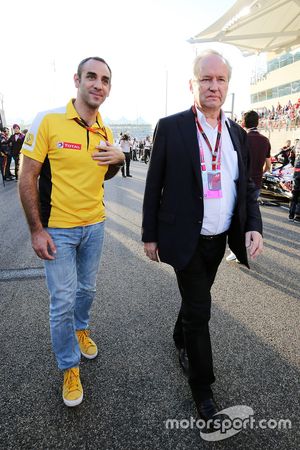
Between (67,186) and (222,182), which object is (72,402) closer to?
(67,186)

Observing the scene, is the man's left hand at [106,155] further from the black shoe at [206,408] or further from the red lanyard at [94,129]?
the black shoe at [206,408]

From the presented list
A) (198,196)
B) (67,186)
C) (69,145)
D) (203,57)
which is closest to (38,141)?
(69,145)

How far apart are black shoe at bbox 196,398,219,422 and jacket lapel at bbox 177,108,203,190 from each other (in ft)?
4.39

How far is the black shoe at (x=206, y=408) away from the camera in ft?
6.54

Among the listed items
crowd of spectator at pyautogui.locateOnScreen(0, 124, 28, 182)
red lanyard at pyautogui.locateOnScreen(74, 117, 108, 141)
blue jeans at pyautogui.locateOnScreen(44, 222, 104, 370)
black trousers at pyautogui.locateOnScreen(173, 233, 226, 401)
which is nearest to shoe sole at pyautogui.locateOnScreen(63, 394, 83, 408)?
blue jeans at pyautogui.locateOnScreen(44, 222, 104, 370)

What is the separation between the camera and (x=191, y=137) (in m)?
1.98

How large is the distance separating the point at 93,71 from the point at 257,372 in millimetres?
2445

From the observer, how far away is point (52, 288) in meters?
2.07

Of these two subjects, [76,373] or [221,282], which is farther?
[221,282]

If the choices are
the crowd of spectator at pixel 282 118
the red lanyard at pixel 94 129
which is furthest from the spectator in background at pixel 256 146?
the crowd of spectator at pixel 282 118

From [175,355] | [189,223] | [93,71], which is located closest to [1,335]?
[175,355]

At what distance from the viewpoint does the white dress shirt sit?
2029mm

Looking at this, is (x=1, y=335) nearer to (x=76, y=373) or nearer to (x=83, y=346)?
(x=83, y=346)

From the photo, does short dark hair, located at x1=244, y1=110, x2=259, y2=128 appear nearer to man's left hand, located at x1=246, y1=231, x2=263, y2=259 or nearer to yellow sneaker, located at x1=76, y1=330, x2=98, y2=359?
man's left hand, located at x1=246, y1=231, x2=263, y2=259
